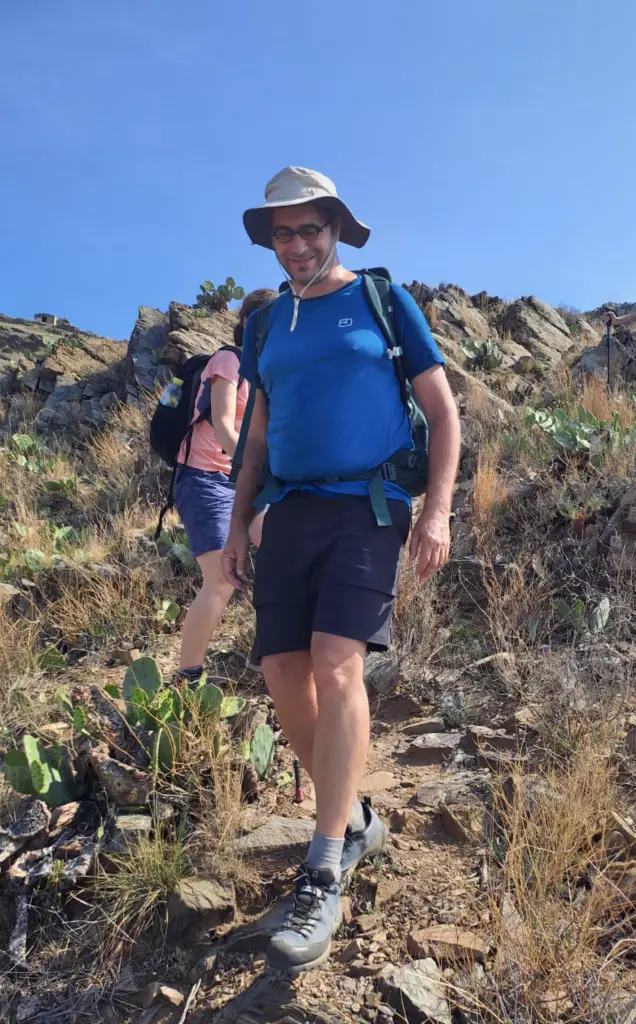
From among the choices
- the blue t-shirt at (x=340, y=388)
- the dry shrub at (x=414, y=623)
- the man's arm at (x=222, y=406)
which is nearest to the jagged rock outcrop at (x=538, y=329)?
the dry shrub at (x=414, y=623)

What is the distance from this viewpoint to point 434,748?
3008 millimetres

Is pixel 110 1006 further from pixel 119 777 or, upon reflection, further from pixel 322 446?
pixel 322 446

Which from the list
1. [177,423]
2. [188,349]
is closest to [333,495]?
[177,423]

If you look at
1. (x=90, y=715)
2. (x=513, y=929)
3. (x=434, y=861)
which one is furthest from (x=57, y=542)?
(x=513, y=929)

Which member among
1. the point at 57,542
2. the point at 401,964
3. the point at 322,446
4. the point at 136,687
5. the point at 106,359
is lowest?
the point at 401,964

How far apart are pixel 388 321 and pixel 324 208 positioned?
0.46 metres

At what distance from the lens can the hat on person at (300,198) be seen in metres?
2.30

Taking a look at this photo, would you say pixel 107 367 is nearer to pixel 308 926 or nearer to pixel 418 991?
pixel 308 926

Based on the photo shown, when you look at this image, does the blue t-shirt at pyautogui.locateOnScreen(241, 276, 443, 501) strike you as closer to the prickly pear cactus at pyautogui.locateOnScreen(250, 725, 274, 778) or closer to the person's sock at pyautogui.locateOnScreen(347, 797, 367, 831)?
the person's sock at pyautogui.locateOnScreen(347, 797, 367, 831)

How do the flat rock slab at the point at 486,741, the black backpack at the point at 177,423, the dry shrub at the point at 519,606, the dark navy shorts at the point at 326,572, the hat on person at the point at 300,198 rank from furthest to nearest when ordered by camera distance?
the dry shrub at the point at 519,606 → the black backpack at the point at 177,423 → the flat rock slab at the point at 486,741 → the hat on person at the point at 300,198 → the dark navy shorts at the point at 326,572

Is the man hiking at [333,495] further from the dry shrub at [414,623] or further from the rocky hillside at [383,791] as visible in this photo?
the dry shrub at [414,623]

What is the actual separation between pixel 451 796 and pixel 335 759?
89cm

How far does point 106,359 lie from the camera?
1352cm

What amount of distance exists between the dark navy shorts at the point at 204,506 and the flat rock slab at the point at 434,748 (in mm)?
1210
